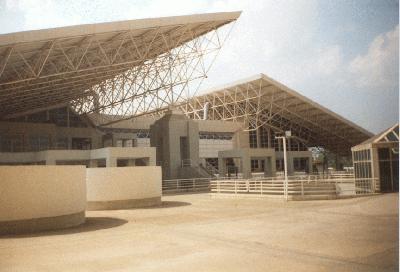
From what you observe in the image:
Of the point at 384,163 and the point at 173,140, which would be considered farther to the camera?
the point at 173,140

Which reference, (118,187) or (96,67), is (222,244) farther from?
(96,67)

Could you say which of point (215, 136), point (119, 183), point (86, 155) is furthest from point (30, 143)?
point (119, 183)

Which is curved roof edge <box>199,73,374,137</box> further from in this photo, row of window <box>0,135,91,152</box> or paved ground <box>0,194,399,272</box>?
paved ground <box>0,194,399,272</box>

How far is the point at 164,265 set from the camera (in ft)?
23.5

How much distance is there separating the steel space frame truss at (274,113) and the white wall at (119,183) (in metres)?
23.5

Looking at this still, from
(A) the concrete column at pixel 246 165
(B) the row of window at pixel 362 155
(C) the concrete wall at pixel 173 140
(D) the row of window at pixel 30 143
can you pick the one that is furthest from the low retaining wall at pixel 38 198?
(D) the row of window at pixel 30 143

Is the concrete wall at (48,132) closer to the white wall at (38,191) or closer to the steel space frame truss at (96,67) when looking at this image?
the steel space frame truss at (96,67)

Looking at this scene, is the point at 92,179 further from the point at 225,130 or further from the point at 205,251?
the point at 225,130

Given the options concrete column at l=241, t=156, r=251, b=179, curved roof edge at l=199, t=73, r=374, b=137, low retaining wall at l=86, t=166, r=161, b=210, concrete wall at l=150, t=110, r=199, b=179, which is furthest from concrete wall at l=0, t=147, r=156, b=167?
curved roof edge at l=199, t=73, r=374, b=137

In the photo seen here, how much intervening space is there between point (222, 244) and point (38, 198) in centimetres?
612

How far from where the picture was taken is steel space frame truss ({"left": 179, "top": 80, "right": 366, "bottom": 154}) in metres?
44.6

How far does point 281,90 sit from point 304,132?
58.9 ft

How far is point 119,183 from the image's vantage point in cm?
1841

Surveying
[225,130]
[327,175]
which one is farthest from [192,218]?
[225,130]
